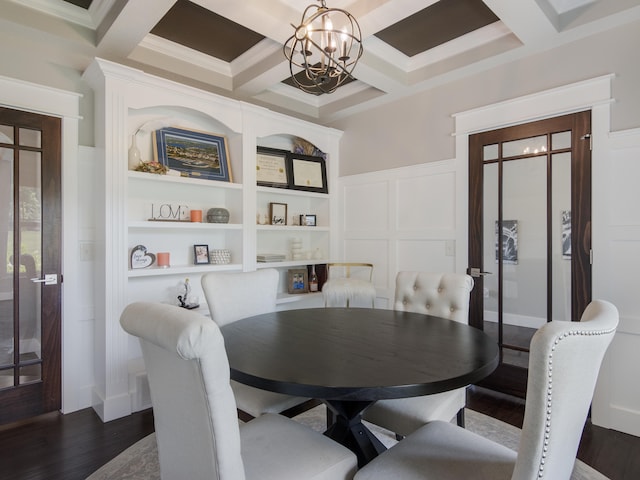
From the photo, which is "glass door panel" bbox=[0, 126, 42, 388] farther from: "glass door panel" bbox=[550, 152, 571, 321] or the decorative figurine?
"glass door panel" bbox=[550, 152, 571, 321]

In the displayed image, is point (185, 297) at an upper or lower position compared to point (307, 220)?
lower

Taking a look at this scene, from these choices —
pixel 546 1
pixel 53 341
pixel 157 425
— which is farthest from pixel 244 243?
pixel 546 1

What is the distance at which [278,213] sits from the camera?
395 cm

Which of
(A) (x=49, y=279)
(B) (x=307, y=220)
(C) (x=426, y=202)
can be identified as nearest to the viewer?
(A) (x=49, y=279)

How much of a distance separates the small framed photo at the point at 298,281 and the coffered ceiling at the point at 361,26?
181cm

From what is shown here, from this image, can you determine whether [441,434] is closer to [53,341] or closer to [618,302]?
[618,302]

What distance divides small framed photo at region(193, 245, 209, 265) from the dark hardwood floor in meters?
1.23

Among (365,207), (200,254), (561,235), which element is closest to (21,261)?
(200,254)

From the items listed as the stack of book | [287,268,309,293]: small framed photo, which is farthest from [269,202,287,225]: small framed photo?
[287,268,309,293]: small framed photo

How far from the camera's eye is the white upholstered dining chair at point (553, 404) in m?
0.88

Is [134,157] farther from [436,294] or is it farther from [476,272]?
[476,272]

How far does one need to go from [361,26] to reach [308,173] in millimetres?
1808

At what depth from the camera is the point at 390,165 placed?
12.1ft

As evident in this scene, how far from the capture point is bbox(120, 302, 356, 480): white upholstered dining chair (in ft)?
3.18
